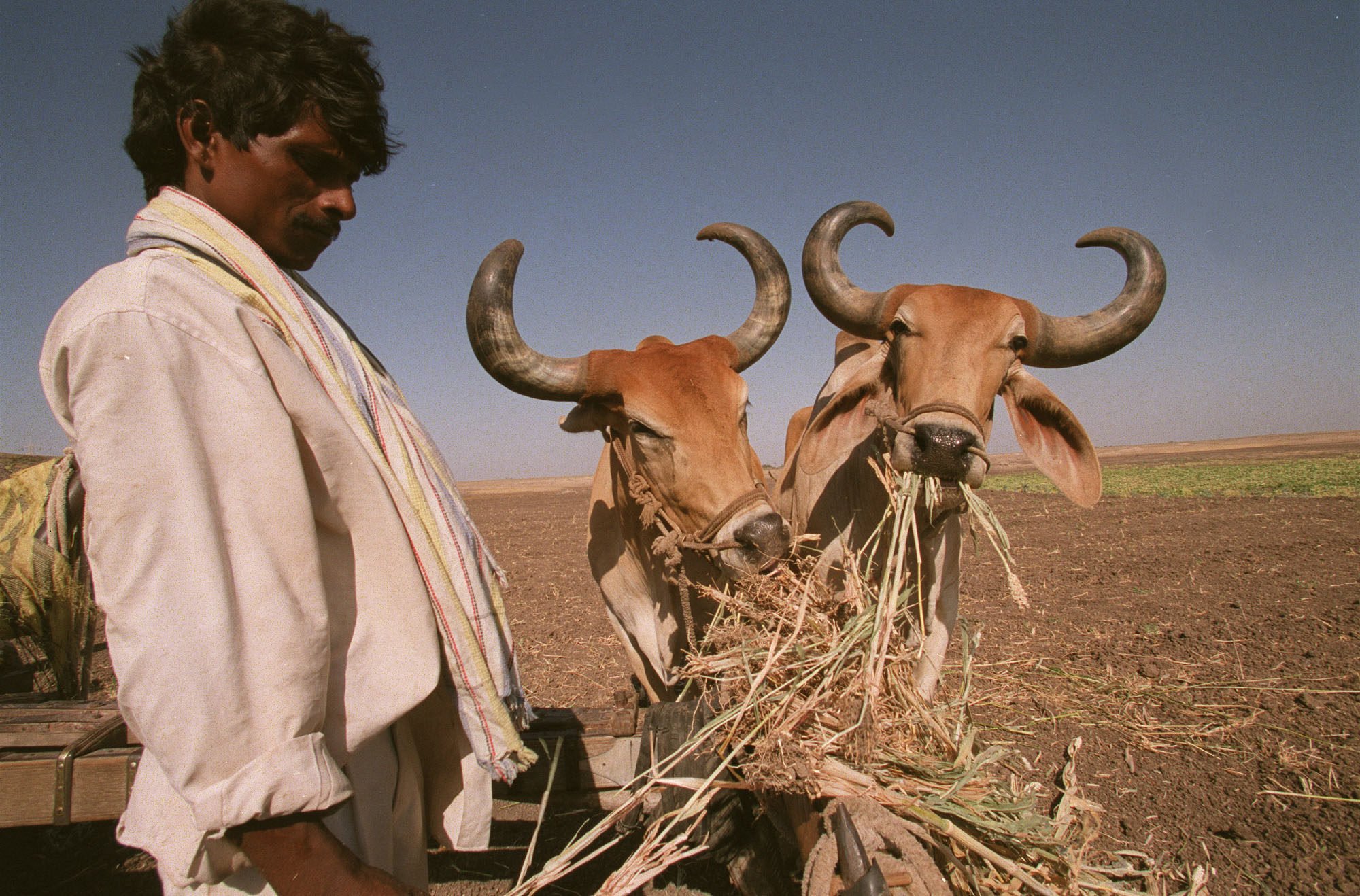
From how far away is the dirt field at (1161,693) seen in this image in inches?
145

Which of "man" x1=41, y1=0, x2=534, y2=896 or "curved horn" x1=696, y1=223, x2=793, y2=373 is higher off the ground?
"curved horn" x1=696, y1=223, x2=793, y2=373

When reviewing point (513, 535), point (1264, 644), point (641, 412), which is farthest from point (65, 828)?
point (513, 535)

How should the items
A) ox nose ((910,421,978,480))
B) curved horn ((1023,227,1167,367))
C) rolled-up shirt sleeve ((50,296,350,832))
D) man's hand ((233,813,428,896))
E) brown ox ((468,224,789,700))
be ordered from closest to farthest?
rolled-up shirt sleeve ((50,296,350,832)) → man's hand ((233,813,428,896)) → ox nose ((910,421,978,480)) → brown ox ((468,224,789,700)) → curved horn ((1023,227,1167,367))

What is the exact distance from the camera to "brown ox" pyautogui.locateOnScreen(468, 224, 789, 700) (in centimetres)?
320

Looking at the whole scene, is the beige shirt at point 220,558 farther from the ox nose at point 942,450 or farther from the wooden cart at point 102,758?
the ox nose at point 942,450

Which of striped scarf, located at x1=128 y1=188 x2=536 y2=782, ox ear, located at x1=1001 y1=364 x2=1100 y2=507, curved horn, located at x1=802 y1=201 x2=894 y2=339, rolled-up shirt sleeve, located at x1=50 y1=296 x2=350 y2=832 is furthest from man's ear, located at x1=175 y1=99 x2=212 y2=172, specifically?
ox ear, located at x1=1001 y1=364 x2=1100 y2=507

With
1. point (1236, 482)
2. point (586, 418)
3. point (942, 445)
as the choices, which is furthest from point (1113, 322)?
point (1236, 482)

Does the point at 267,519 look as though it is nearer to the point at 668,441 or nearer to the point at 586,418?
the point at 668,441

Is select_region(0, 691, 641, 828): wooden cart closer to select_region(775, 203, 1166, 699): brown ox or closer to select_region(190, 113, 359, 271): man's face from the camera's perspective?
select_region(775, 203, 1166, 699): brown ox

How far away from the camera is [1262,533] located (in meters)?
13.5

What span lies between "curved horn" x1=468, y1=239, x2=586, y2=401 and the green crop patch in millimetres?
19934

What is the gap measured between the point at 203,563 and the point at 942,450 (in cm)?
275

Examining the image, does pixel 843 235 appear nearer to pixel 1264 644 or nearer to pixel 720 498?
pixel 720 498

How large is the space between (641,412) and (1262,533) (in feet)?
50.3
